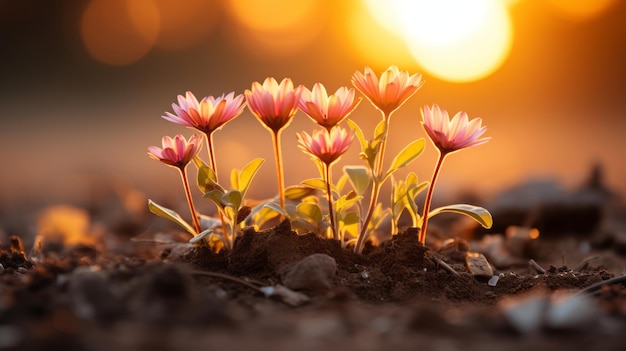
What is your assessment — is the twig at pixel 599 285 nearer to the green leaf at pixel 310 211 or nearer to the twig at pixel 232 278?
the green leaf at pixel 310 211

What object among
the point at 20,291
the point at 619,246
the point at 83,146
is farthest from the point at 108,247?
the point at 83,146

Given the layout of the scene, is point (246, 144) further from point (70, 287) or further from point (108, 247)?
point (70, 287)

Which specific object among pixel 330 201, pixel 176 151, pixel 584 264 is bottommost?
pixel 584 264

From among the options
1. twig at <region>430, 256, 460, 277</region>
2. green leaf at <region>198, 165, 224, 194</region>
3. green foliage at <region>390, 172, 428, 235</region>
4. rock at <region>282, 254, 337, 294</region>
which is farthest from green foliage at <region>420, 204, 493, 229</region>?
→ green leaf at <region>198, 165, 224, 194</region>

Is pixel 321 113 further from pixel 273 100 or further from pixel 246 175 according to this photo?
pixel 246 175

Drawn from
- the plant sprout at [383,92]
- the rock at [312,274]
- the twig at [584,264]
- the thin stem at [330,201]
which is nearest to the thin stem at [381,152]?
the plant sprout at [383,92]

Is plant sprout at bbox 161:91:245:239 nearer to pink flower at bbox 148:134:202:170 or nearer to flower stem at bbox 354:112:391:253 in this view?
pink flower at bbox 148:134:202:170

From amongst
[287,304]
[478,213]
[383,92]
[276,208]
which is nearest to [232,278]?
[287,304]

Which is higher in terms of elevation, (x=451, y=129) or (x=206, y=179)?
(x=451, y=129)
